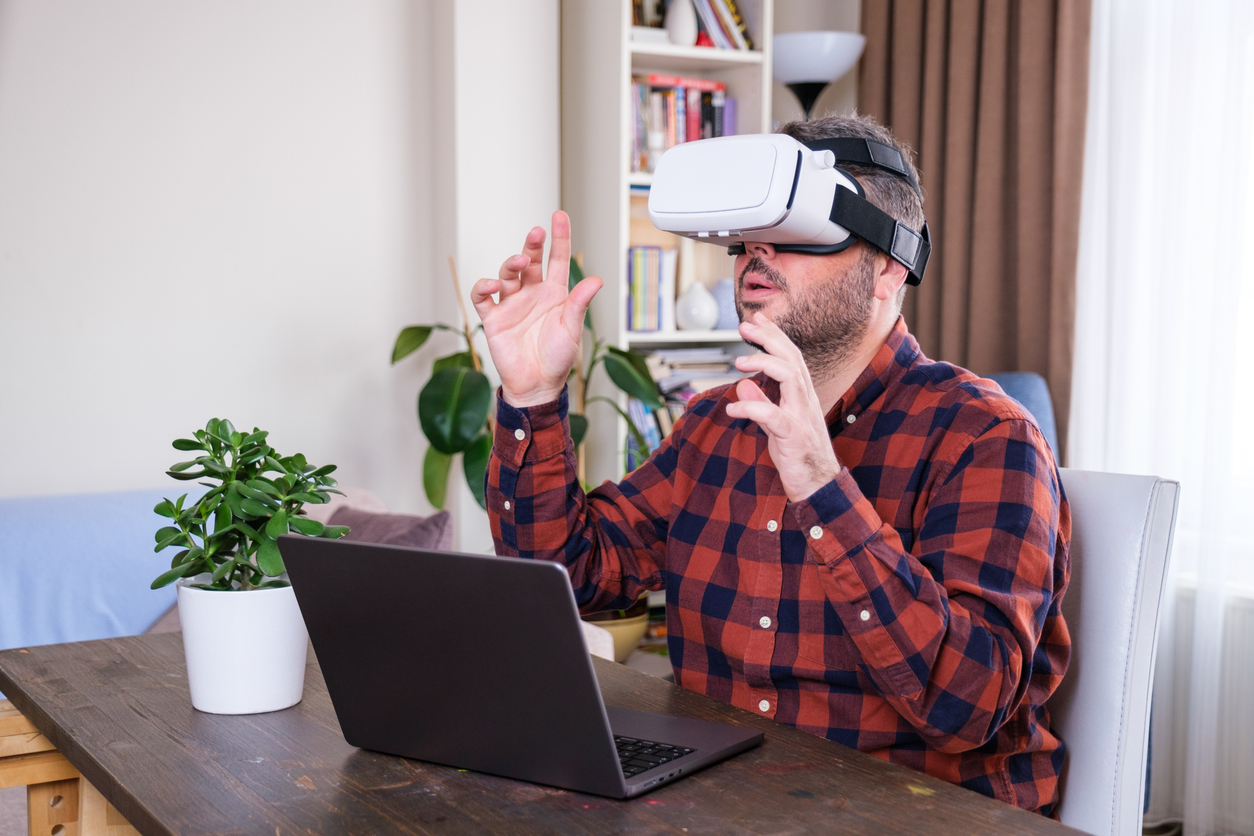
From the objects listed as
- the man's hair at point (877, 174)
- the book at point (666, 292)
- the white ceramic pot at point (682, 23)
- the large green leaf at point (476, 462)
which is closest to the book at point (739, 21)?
the white ceramic pot at point (682, 23)

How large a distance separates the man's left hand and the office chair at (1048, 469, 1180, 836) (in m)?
0.34

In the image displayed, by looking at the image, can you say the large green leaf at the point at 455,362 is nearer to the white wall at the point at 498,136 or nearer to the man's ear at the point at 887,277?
the white wall at the point at 498,136

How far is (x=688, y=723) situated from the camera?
0.94m

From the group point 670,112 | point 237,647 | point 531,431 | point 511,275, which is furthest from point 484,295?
point 670,112

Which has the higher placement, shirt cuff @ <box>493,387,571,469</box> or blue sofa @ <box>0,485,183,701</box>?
shirt cuff @ <box>493,387,571,469</box>

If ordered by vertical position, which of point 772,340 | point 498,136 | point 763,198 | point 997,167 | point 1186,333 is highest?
point 498,136

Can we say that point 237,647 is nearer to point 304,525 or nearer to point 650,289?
point 304,525

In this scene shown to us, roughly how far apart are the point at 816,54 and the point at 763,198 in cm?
213

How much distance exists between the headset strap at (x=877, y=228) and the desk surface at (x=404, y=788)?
1.58ft

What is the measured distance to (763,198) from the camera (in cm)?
100

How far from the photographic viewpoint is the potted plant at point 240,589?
993 mm

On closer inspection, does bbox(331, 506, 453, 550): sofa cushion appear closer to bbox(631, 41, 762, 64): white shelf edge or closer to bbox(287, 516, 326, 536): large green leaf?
bbox(287, 516, 326, 536): large green leaf

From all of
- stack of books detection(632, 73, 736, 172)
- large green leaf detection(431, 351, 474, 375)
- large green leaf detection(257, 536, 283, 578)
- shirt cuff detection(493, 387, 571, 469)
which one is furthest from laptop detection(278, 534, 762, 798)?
stack of books detection(632, 73, 736, 172)

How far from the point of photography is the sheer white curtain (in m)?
2.23
